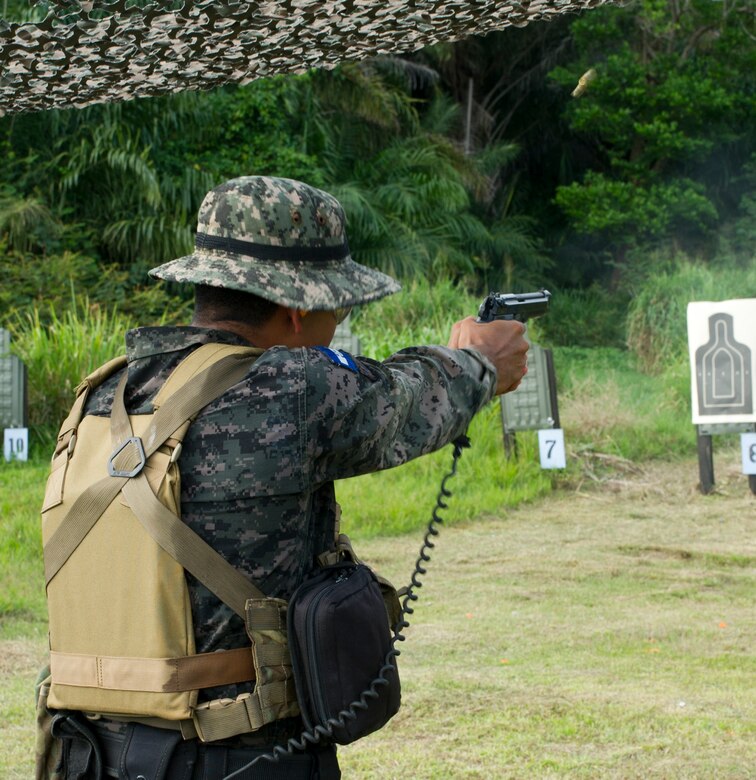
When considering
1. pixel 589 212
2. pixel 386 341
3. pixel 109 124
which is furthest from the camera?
pixel 589 212

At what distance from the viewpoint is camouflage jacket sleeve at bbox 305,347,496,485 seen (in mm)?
1897

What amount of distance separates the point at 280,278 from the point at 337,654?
0.64 m

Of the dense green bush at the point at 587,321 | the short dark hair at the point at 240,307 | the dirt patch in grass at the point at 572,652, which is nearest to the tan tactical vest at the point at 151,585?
the short dark hair at the point at 240,307

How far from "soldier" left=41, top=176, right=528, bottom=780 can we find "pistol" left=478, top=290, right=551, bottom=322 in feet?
0.36

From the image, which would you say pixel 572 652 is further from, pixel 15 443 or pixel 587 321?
pixel 587 321

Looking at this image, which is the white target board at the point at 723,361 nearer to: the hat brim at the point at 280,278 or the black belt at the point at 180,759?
the hat brim at the point at 280,278

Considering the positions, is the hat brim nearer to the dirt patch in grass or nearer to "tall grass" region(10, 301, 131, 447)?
the dirt patch in grass

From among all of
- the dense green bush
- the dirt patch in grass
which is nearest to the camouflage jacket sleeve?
the dirt patch in grass

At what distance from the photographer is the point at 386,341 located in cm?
1158

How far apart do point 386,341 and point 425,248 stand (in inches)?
246

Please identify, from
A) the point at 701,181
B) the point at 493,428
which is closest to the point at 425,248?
the point at 701,181

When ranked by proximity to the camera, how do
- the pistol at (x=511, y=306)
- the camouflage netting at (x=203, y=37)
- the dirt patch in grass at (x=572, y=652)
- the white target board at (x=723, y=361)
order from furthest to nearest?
the white target board at (x=723, y=361)
the dirt patch in grass at (x=572, y=652)
the pistol at (x=511, y=306)
the camouflage netting at (x=203, y=37)

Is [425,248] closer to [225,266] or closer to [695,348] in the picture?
[695,348]

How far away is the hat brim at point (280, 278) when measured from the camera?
1.97m
